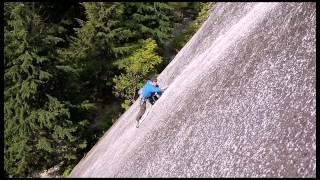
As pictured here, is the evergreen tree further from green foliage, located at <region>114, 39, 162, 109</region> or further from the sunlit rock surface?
the sunlit rock surface

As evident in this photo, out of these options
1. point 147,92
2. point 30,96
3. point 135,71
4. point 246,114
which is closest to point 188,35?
point 135,71

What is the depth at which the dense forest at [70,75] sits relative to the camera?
26062 mm

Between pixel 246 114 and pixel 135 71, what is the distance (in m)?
19.0

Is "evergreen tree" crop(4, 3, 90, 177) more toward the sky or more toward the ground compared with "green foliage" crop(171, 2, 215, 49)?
more toward the sky

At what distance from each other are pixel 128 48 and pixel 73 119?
6951 mm

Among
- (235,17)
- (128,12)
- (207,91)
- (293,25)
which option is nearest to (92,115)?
(128,12)

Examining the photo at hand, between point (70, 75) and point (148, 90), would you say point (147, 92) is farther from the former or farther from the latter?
point (70, 75)

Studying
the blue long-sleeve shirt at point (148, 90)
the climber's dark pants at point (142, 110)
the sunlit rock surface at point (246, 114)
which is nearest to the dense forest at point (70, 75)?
the climber's dark pants at point (142, 110)

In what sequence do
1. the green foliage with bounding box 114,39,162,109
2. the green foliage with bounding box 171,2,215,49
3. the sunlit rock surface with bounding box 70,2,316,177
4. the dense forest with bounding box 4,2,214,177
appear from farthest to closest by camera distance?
the green foliage with bounding box 171,2,215,49, the green foliage with bounding box 114,39,162,109, the dense forest with bounding box 4,2,214,177, the sunlit rock surface with bounding box 70,2,316,177

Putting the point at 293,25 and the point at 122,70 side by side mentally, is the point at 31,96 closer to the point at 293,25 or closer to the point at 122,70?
the point at 122,70

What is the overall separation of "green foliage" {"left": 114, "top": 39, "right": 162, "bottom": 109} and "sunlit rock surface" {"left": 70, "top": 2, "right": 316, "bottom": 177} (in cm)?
1336

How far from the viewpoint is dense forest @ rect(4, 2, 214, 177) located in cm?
2606

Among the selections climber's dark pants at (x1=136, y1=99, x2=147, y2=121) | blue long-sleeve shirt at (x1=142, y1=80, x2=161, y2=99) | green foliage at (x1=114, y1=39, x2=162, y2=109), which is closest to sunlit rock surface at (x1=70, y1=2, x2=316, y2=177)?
climber's dark pants at (x1=136, y1=99, x2=147, y2=121)

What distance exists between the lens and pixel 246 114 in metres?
10.3
